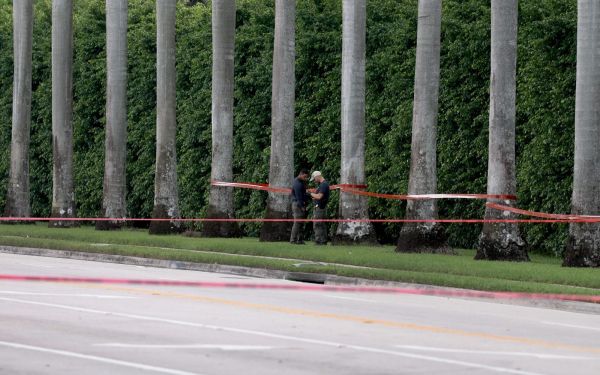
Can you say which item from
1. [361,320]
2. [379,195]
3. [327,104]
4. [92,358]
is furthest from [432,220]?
[92,358]

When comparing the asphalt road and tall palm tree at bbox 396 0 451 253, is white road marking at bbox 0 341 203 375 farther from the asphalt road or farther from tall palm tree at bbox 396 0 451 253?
tall palm tree at bbox 396 0 451 253

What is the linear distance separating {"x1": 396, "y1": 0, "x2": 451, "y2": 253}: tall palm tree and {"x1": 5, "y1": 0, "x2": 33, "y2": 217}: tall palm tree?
59.9 ft

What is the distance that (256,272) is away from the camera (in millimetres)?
29359

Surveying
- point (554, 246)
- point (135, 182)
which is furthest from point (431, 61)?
point (135, 182)

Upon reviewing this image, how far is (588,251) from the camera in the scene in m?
27.8

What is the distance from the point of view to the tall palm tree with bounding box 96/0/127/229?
41.7 meters

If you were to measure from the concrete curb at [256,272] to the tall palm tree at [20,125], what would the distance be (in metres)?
9.59

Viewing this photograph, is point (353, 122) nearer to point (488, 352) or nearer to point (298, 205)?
point (298, 205)

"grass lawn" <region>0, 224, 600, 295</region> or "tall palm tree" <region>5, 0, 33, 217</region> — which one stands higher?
"tall palm tree" <region>5, 0, 33, 217</region>

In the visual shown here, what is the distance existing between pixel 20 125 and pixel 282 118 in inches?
539

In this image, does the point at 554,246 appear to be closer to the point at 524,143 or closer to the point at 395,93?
the point at 524,143

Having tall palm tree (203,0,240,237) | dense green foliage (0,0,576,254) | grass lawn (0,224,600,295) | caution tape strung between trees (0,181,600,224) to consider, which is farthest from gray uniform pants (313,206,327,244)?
tall palm tree (203,0,240,237)

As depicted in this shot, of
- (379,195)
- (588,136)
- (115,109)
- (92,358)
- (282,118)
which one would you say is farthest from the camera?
(115,109)

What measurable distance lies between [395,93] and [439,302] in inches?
552
